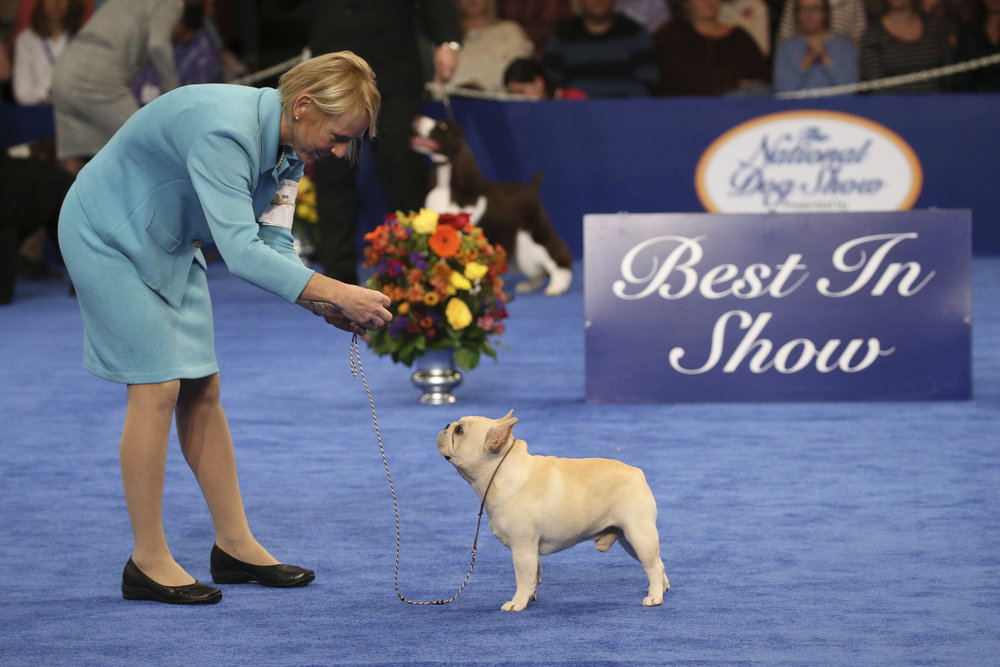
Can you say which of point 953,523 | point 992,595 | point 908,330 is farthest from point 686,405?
point 992,595

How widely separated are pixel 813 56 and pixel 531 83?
180cm

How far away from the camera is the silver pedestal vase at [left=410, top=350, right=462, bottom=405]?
5.07 m

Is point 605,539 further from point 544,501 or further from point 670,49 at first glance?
point 670,49

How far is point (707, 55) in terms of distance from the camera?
934cm

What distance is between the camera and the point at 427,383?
5059 millimetres

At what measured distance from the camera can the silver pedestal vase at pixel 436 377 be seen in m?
5.07

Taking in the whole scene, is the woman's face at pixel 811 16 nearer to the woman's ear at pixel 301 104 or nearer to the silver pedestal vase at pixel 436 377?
the silver pedestal vase at pixel 436 377

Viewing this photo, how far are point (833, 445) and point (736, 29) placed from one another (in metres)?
5.39

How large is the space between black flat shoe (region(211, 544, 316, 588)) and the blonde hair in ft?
3.23

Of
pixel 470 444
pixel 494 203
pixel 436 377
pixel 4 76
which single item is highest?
pixel 470 444

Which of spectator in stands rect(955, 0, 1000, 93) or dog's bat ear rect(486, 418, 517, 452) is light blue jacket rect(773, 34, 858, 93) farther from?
dog's bat ear rect(486, 418, 517, 452)

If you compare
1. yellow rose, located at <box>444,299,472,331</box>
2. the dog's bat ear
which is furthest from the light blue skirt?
yellow rose, located at <box>444,299,472,331</box>

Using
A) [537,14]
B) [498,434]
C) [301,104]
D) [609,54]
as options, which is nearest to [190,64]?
[537,14]

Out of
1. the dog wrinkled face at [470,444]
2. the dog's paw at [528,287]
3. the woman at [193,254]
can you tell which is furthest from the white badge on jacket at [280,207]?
the dog's paw at [528,287]
